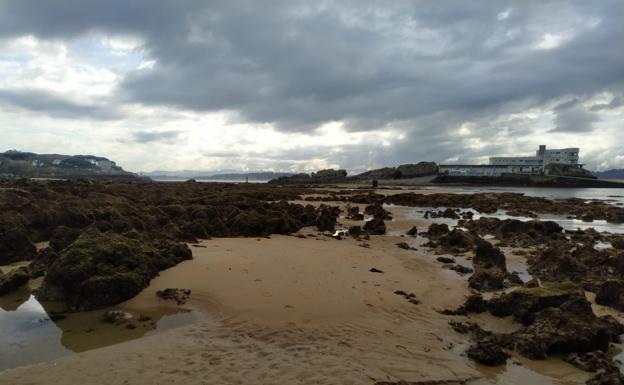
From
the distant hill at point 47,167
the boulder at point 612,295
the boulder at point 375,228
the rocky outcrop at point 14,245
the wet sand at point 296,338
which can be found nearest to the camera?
the wet sand at point 296,338

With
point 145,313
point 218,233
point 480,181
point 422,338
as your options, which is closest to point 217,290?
point 145,313

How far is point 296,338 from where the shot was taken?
6.85 meters

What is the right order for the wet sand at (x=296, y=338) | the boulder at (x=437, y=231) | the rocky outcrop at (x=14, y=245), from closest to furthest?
1. the wet sand at (x=296, y=338)
2. the rocky outcrop at (x=14, y=245)
3. the boulder at (x=437, y=231)

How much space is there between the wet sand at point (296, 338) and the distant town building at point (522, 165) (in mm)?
121697

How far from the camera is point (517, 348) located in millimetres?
6816

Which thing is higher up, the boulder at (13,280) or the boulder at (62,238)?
the boulder at (62,238)

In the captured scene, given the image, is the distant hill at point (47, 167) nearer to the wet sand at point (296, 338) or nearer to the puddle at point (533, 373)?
the wet sand at point (296, 338)

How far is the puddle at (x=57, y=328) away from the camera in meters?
6.32

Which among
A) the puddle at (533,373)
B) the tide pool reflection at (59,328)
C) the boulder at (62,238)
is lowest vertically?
the puddle at (533,373)

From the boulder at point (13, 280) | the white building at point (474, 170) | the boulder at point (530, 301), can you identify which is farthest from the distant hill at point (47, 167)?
the boulder at point (530, 301)

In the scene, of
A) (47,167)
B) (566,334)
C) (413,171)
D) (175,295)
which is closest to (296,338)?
(175,295)

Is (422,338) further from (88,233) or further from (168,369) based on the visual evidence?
(88,233)

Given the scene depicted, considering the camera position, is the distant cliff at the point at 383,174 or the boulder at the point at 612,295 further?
the distant cliff at the point at 383,174

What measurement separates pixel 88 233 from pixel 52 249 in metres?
2.03
